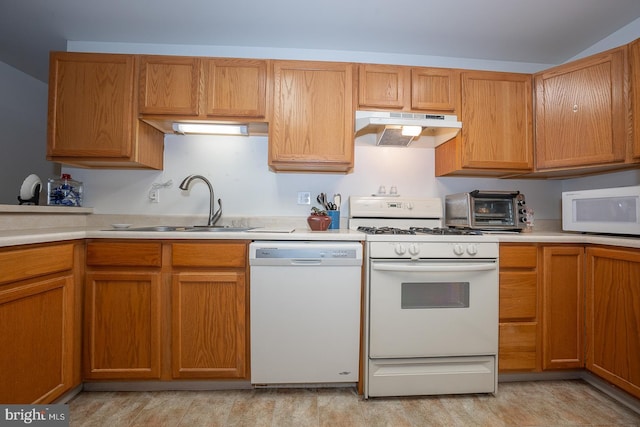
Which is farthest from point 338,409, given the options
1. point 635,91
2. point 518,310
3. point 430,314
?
point 635,91

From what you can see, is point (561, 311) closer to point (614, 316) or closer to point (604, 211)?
point (614, 316)

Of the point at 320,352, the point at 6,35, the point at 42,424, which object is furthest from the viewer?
the point at 6,35

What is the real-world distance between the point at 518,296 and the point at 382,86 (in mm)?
1624

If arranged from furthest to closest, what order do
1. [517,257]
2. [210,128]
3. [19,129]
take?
[19,129] < [210,128] < [517,257]

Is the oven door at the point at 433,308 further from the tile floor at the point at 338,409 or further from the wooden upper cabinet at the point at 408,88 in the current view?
the wooden upper cabinet at the point at 408,88

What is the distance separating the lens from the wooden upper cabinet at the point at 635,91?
5.39 feet

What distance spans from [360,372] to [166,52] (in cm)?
267

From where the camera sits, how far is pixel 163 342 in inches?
62.8

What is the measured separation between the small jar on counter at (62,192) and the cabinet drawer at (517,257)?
9.87ft

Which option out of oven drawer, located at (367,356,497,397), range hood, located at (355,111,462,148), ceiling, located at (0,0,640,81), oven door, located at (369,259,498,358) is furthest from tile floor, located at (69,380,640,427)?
ceiling, located at (0,0,640,81)

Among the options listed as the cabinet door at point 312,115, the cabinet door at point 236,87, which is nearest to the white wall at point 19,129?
the cabinet door at point 236,87

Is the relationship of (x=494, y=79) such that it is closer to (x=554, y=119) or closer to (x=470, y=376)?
(x=554, y=119)

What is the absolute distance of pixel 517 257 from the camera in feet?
5.59

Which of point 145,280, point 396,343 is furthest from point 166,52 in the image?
point 396,343
